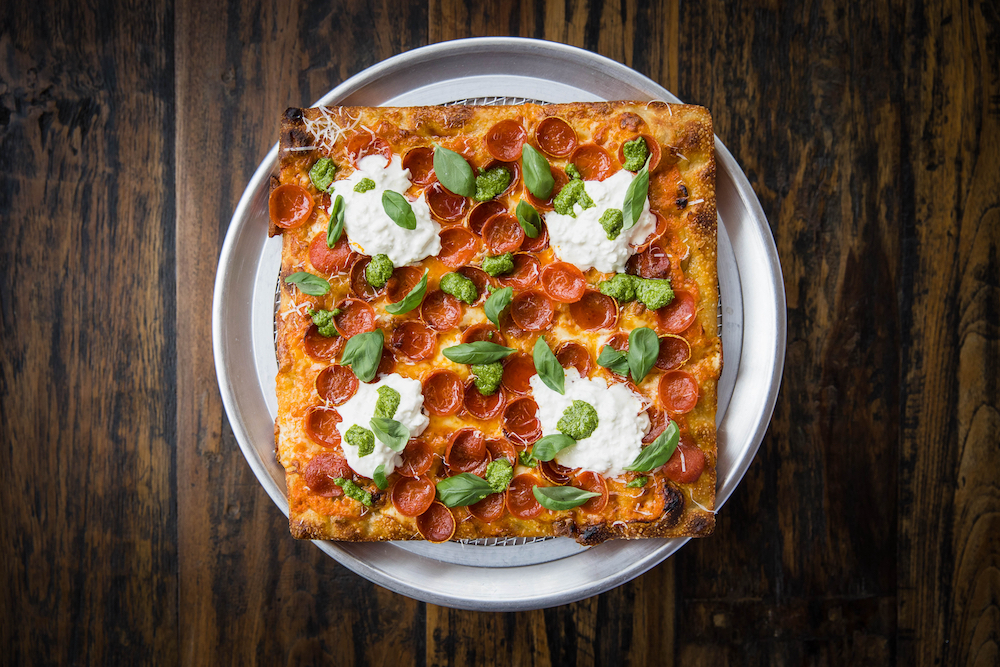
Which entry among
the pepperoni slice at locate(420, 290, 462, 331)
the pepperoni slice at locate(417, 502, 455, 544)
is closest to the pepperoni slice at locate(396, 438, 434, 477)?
the pepperoni slice at locate(417, 502, 455, 544)

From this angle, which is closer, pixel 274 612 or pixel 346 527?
pixel 346 527

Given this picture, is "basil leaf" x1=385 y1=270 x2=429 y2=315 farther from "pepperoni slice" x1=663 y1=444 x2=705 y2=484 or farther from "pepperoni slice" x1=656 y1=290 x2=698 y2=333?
"pepperoni slice" x1=663 y1=444 x2=705 y2=484

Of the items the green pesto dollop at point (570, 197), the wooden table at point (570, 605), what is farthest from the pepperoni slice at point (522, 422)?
the wooden table at point (570, 605)

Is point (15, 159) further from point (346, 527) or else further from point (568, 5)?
point (568, 5)

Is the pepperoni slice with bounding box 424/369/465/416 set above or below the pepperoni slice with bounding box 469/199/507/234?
below

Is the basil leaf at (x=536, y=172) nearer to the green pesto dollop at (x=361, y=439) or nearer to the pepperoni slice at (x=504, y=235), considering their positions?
the pepperoni slice at (x=504, y=235)

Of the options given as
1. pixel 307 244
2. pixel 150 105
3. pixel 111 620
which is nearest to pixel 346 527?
pixel 307 244
